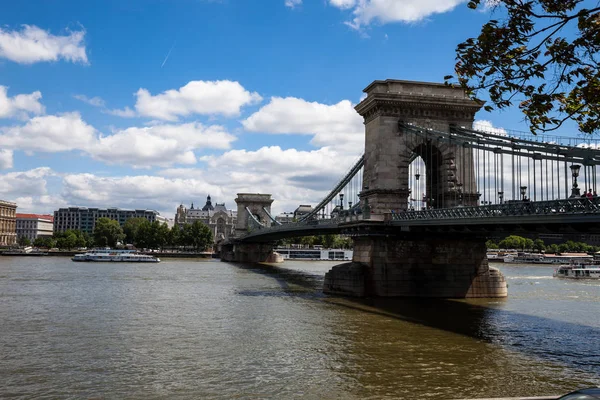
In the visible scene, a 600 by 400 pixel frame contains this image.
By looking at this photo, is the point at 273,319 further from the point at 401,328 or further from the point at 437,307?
the point at 437,307

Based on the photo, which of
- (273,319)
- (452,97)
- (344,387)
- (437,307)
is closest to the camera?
(344,387)

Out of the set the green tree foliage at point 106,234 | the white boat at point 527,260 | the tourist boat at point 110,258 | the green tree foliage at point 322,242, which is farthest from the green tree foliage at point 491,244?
the green tree foliage at point 106,234

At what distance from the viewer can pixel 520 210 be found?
2630 cm

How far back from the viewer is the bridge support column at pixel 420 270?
38094 mm

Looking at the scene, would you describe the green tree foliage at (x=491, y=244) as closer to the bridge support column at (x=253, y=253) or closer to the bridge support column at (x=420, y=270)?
the bridge support column at (x=253, y=253)

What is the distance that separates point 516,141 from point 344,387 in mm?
18819

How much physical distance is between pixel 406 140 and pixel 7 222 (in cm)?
16013

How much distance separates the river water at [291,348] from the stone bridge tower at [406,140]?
824 centimetres

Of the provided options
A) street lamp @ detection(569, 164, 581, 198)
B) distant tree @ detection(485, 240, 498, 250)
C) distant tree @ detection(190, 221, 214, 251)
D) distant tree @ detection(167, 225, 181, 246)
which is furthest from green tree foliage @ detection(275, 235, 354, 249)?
street lamp @ detection(569, 164, 581, 198)

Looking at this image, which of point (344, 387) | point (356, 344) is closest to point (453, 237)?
point (356, 344)

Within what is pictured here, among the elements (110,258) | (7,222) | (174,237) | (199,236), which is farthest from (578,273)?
(7,222)

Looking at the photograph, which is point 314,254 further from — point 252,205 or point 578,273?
point 578,273

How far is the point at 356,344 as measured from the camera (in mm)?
22156

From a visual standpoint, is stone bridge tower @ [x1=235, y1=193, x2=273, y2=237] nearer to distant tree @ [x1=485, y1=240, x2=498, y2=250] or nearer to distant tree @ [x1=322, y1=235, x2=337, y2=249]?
distant tree @ [x1=322, y1=235, x2=337, y2=249]
